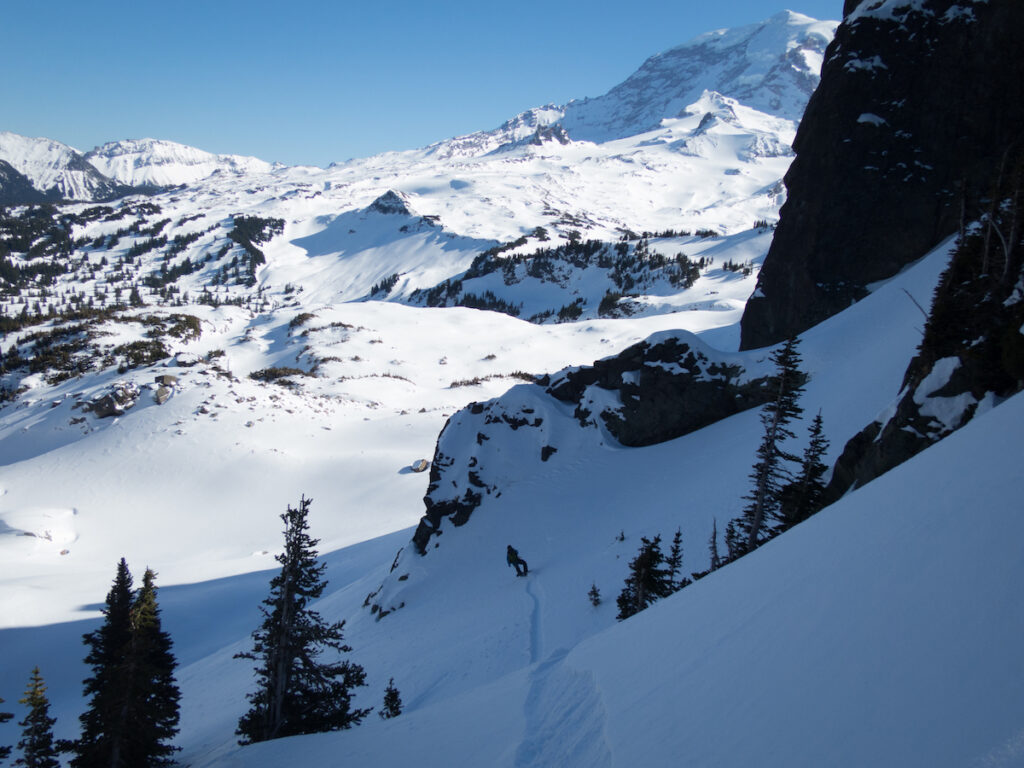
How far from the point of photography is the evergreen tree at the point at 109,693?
469 inches

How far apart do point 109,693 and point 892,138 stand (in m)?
41.5

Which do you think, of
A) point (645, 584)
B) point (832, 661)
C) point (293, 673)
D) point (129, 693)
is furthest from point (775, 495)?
point (129, 693)

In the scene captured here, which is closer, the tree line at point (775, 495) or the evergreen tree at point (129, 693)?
the evergreen tree at point (129, 693)

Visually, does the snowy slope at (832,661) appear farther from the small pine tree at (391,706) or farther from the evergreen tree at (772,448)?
the evergreen tree at (772,448)

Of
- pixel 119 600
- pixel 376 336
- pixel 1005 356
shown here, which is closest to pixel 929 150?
pixel 1005 356

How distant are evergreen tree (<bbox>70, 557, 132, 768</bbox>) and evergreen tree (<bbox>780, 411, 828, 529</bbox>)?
16685 millimetres

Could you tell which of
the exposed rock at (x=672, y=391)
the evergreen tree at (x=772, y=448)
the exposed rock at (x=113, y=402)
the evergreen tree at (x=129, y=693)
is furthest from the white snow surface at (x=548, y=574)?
the evergreen tree at (x=772, y=448)

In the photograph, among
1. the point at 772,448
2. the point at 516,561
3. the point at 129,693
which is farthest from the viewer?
the point at 516,561

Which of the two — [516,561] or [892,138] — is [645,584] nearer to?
[516,561]

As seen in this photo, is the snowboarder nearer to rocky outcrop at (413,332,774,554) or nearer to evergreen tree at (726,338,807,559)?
rocky outcrop at (413,332,774,554)

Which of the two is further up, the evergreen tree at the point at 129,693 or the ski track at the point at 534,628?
the evergreen tree at the point at 129,693

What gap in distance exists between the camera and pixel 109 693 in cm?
1229

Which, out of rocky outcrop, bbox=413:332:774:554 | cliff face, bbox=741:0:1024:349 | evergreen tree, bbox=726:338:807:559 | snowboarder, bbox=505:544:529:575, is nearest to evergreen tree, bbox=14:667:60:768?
snowboarder, bbox=505:544:529:575

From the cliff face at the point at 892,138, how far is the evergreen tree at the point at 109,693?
35.2 meters
